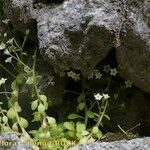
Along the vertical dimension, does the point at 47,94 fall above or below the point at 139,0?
below

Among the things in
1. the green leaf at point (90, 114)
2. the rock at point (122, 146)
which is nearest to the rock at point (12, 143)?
the rock at point (122, 146)

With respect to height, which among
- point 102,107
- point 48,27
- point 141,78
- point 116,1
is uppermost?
point 116,1

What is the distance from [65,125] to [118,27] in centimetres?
58

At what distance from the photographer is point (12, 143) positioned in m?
1.37

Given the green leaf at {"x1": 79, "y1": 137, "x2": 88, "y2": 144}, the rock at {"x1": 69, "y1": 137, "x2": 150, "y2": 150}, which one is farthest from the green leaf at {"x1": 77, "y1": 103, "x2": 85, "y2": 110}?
the rock at {"x1": 69, "y1": 137, "x2": 150, "y2": 150}

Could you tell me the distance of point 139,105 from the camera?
208 centimetres

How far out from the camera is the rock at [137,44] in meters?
1.63

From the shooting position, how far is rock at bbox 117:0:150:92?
5.35 feet

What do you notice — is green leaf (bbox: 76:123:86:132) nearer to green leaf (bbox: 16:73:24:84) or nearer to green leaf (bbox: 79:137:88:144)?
green leaf (bbox: 79:137:88:144)

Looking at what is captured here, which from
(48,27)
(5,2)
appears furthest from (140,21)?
(5,2)

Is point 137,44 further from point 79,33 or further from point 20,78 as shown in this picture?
point 20,78

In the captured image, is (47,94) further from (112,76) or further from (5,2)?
(5,2)

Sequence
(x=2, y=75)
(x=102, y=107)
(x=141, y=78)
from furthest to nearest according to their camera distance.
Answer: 1. (x=2, y=75)
2. (x=102, y=107)
3. (x=141, y=78)

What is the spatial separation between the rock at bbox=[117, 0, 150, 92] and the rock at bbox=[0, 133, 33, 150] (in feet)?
1.99
